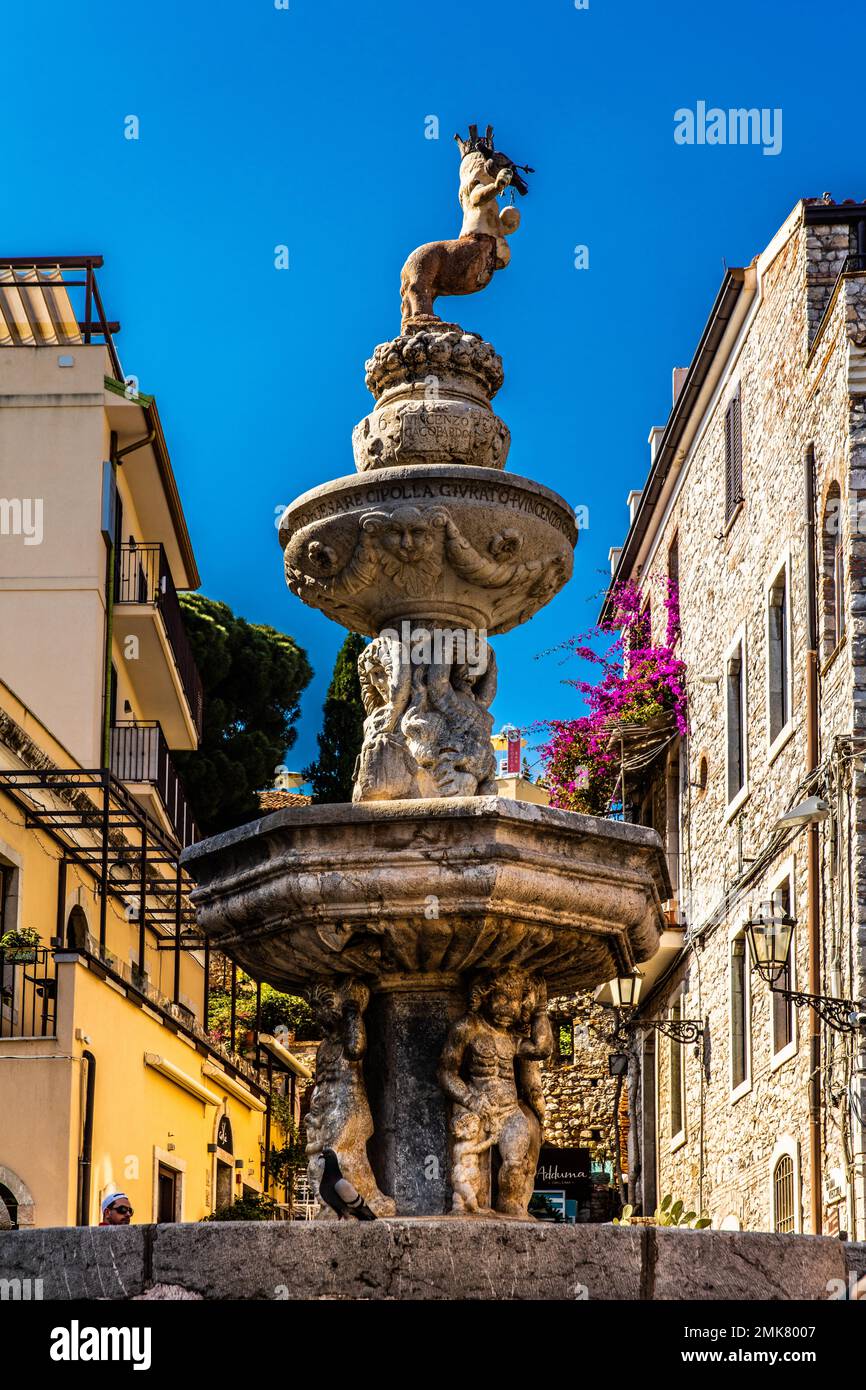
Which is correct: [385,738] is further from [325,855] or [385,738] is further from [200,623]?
[200,623]

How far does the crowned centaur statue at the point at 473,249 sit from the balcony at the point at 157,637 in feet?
55.0

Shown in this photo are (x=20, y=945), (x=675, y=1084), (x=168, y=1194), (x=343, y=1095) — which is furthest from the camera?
(x=675, y=1084)

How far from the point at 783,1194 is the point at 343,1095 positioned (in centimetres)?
1162

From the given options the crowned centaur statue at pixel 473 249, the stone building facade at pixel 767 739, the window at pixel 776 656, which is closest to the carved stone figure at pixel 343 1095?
the crowned centaur statue at pixel 473 249

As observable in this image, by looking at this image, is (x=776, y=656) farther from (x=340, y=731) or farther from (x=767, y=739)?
(x=340, y=731)

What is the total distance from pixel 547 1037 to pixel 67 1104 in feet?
32.9

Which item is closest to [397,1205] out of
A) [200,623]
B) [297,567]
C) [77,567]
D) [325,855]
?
[325,855]

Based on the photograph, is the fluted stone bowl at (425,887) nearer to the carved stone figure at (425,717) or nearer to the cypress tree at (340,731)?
the carved stone figure at (425,717)

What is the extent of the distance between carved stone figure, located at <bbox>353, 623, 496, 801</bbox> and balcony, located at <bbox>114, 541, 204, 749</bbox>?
17.5 m

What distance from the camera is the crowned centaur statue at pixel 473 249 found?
28.5 ft

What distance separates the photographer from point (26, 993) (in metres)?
18.8

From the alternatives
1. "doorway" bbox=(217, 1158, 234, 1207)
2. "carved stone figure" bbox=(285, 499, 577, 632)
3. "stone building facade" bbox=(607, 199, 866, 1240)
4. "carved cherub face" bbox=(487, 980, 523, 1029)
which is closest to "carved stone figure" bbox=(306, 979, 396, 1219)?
"carved cherub face" bbox=(487, 980, 523, 1029)

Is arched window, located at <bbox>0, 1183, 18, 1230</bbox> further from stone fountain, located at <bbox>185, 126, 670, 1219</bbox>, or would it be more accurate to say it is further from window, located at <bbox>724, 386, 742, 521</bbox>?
window, located at <bbox>724, 386, 742, 521</bbox>

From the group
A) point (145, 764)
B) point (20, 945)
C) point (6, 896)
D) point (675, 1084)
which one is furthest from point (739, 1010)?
point (145, 764)
